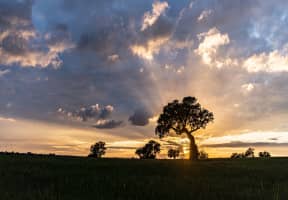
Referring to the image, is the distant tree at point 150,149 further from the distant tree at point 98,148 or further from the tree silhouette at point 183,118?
the tree silhouette at point 183,118

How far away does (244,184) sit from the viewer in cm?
2317

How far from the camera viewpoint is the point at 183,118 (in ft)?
258

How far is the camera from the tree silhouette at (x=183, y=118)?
258 ft

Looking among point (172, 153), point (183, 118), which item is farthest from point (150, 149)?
point (183, 118)

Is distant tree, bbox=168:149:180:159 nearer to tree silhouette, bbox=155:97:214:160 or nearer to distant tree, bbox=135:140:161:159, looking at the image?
distant tree, bbox=135:140:161:159

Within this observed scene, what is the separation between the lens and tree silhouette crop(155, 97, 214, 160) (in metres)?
78.5

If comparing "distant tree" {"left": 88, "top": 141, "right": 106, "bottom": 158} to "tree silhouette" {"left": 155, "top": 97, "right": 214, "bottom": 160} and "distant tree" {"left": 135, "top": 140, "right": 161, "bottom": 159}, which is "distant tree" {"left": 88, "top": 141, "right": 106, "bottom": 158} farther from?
"tree silhouette" {"left": 155, "top": 97, "right": 214, "bottom": 160}

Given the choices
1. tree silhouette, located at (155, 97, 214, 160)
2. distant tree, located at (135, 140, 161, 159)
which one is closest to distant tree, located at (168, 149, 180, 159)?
distant tree, located at (135, 140, 161, 159)

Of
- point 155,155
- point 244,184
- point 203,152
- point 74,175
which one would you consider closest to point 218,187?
point 244,184

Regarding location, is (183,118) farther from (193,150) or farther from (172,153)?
(172,153)

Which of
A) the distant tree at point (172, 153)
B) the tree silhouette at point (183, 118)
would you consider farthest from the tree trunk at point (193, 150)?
the distant tree at point (172, 153)

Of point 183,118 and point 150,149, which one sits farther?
point 150,149

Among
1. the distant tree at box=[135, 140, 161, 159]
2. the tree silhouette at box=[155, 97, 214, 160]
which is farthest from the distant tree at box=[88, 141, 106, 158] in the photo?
the tree silhouette at box=[155, 97, 214, 160]

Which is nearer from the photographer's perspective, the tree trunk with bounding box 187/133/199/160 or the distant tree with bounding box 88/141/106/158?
the tree trunk with bounding box 187/133/199/160
